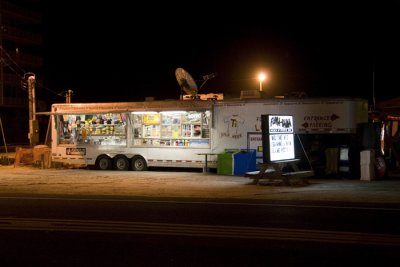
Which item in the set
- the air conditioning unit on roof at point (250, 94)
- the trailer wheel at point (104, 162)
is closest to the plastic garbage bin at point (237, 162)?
the air conditioning unit on roof at point (250, 94)

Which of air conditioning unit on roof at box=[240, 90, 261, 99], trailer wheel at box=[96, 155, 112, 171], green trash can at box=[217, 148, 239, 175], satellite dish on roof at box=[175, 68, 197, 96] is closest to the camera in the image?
green trash can at box=[217, 148, 239, 175]

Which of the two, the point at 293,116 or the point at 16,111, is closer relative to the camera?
the point at 293,116

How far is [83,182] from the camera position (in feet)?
62.0

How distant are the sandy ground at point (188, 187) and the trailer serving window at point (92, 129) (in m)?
2.01

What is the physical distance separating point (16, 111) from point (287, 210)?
72.9 metres

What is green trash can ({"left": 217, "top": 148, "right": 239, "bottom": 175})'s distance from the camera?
20.6 meters

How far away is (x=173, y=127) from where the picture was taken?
22375 mm

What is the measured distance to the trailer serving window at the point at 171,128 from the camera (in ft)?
71.7

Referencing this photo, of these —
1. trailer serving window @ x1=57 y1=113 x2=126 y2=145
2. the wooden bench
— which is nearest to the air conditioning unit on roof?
the wooden bench

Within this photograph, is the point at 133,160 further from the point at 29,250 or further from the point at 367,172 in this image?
the point at 29,250

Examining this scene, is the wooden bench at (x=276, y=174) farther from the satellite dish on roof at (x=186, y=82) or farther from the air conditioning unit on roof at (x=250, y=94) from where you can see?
the satellite dish on roof at (x=186, y=82)

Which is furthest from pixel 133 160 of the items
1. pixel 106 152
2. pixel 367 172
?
pixel 367 172

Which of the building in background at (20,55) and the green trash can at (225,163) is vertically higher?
the building in background at (20,55)

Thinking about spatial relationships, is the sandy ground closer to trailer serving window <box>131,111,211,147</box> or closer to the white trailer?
the white trailer
